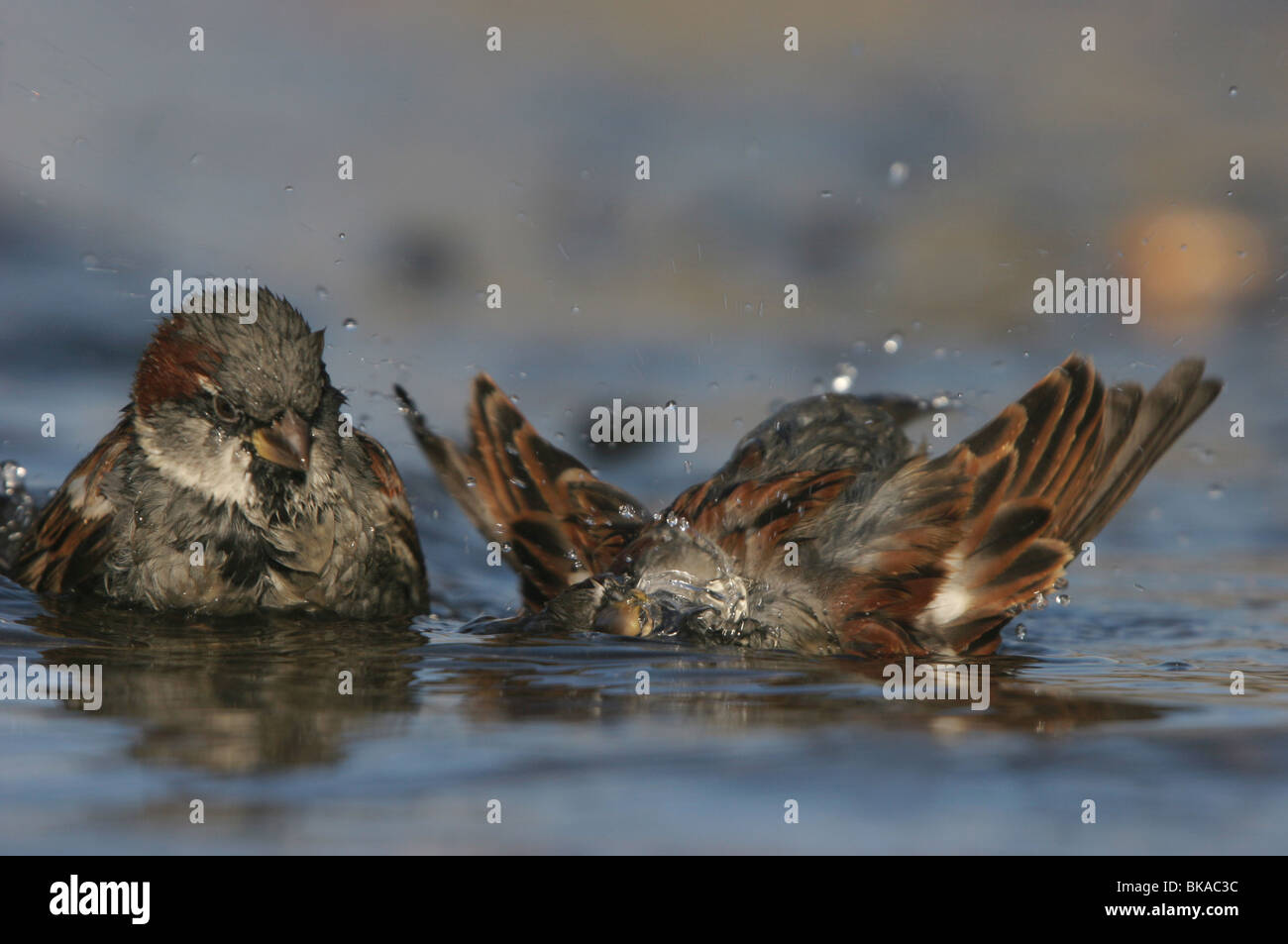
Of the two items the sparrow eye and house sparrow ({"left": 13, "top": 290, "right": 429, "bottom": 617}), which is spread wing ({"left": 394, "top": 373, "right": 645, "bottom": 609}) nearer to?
house sparrow ({"left": 13, "top": 290, "right": 429, "bottom": 617})

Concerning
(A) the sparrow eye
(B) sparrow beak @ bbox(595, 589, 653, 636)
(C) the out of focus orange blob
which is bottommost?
(B) sparrow beak @ bbox(595, 589, 653, 636)

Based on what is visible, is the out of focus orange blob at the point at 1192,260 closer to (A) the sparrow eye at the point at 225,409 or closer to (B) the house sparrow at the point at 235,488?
(B) the house sparrow at the point at 235,488

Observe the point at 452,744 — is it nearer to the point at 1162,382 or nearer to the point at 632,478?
the point at 1162,382

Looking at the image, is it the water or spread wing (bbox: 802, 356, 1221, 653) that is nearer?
the water

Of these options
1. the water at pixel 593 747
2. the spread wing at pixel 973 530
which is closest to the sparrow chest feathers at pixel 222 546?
the water at pixel 593 747

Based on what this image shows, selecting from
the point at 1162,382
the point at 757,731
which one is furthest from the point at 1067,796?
the point at 1162,382

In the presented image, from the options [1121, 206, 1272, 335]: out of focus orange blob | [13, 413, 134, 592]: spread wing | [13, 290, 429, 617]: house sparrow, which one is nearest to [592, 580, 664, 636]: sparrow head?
[13, 290, 429, 617]: house sparrow
